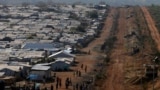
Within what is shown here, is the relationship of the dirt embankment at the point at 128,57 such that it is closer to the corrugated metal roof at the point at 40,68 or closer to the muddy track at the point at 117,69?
the muddy track at the point at 117,69

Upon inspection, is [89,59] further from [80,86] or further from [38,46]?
[80,86]

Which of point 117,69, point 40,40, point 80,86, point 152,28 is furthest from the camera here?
point 152,28

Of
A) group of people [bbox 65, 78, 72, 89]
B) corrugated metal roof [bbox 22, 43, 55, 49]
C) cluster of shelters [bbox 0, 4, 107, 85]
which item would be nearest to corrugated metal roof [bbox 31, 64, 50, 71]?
cluster of shelters [bbox 0, 4, 107, 85]

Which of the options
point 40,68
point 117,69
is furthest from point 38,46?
point 40,68

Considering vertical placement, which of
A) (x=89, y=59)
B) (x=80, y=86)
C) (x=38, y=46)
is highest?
(x=80, y=86)

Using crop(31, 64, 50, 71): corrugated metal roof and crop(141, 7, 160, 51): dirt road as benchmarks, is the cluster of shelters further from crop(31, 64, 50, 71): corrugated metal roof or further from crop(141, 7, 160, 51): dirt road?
crop(141, 7, 160, 51): dirt road

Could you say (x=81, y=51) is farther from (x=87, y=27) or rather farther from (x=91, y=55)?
(x=87, y=27)

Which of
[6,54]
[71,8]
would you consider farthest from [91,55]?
[71,8]

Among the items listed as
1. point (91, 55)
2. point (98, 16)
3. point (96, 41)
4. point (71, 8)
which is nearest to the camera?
point (91, 55)

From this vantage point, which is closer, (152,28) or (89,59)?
(89,59)

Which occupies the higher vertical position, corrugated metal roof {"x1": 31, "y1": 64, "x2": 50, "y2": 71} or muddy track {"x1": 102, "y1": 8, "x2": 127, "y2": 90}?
corrugated metal roof {"x1": 31, "y1": 64, "x2": 50, "y2": 71}

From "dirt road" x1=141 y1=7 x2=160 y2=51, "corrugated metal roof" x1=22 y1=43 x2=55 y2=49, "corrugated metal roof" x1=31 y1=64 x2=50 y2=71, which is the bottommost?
"dirt road" x1=141 y1=7 x2=160 y2=51
